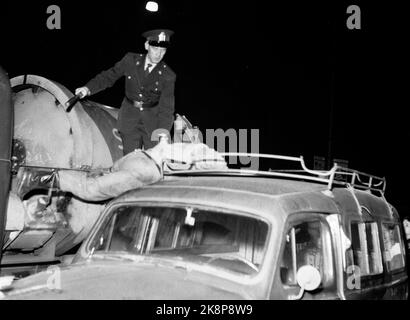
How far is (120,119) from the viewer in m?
5.53

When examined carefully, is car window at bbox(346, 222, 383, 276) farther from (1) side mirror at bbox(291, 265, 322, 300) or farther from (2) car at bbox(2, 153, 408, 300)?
(1) side mirror at bbox(291, 265, 322, 300)

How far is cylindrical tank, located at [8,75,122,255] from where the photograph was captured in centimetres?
502

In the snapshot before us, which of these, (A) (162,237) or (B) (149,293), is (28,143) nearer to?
(A) (162,237)

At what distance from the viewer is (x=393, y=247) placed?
183 inches

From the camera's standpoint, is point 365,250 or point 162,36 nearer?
point 365,250

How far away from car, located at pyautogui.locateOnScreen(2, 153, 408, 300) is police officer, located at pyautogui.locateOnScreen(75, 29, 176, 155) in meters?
1.28

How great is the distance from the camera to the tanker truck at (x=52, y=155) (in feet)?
14.8

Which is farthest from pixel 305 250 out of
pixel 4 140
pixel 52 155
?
pixel 52 155

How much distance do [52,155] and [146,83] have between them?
4.51 feet

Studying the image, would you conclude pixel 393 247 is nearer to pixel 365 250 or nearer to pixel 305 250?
pixel 365 250

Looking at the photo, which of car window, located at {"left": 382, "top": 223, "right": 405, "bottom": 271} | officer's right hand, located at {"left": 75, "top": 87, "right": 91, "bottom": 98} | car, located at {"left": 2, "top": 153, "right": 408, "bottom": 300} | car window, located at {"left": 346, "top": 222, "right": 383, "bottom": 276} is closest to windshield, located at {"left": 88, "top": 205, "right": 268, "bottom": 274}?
car, located at {"left": 2, "top": 153, "right": 408, "bottom": 300}

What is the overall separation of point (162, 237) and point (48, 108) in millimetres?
2433


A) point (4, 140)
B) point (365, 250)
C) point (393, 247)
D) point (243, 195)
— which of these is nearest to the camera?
point (243, 195)

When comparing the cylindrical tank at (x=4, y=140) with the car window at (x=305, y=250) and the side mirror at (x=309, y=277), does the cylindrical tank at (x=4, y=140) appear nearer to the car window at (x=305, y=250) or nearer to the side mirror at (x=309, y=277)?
the car window at (x=305, y=250)
